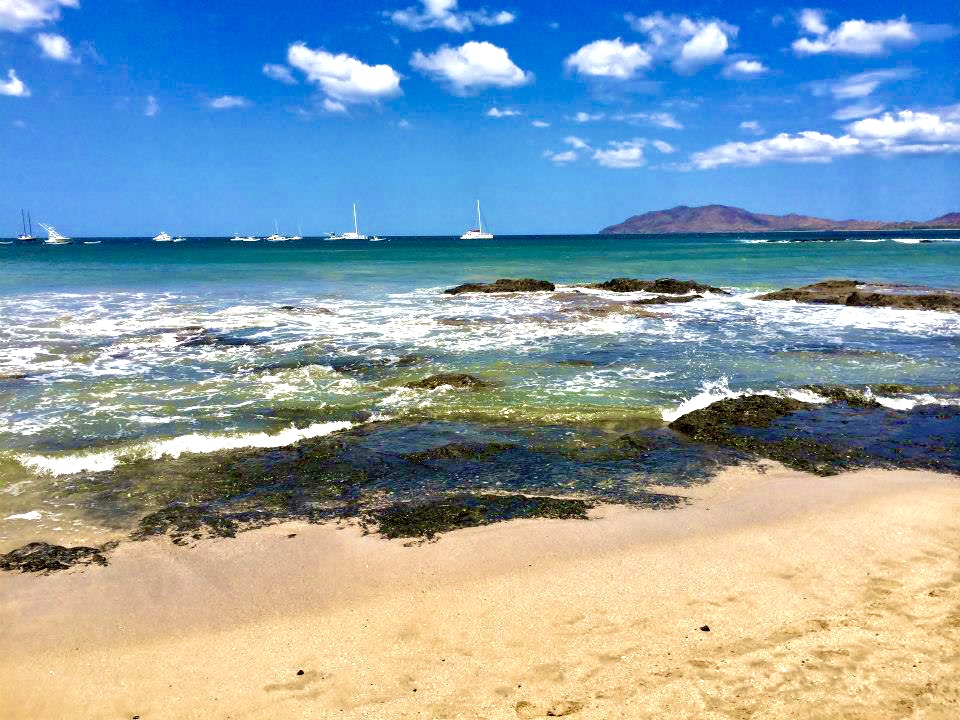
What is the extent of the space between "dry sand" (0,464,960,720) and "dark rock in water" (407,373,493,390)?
624 centimetres

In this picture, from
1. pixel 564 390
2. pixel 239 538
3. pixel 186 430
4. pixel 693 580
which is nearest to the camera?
pixel 693 580

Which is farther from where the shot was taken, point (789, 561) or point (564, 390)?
point (564, 390)

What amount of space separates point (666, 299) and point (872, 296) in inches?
344

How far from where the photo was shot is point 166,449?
9484 millimetres

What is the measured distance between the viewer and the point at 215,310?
89.7 ft

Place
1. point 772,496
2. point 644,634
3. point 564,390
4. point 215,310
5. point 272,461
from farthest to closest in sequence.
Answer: point 215,310
point 564,390
point 272,461
point 772,496
point 644,634

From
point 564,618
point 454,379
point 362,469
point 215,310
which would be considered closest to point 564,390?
point 454,379

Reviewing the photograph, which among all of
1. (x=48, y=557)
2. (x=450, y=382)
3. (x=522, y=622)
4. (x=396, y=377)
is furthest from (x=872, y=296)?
(x=48, y=557)

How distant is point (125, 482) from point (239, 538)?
2.65m

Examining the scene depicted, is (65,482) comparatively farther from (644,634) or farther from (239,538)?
(644,634)

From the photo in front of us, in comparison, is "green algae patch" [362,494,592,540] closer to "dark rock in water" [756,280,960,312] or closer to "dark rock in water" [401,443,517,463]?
"dark rock in water" [401,443,517,463]

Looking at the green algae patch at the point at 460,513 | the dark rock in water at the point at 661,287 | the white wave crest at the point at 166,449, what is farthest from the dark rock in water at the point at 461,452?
the dark rock in water at the point at 661,287

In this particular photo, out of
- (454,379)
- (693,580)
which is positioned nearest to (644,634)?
(693,580)

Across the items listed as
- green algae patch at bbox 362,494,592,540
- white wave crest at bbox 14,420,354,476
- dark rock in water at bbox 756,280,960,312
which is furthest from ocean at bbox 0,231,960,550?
dark rock in water at bbox 756,280,960,312
